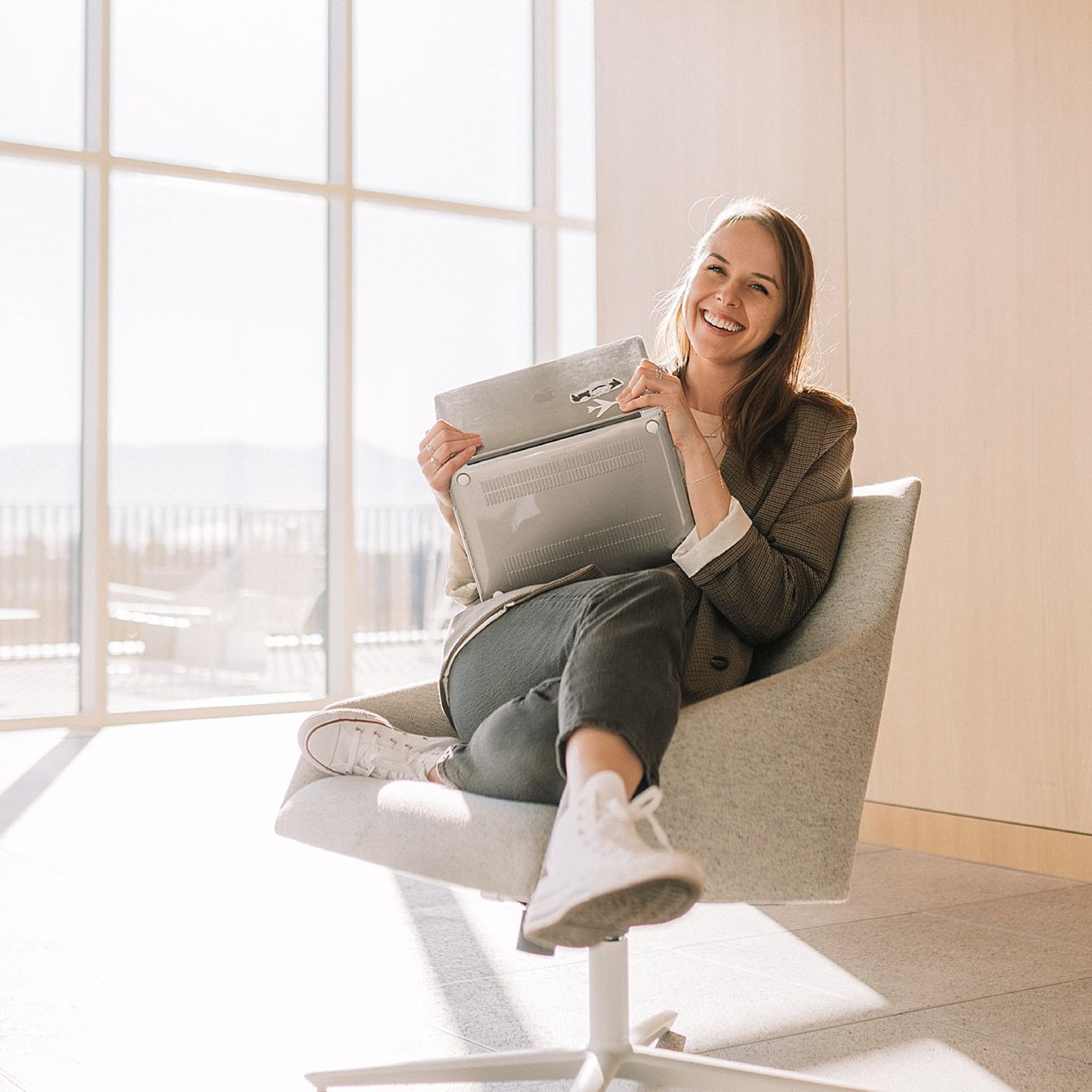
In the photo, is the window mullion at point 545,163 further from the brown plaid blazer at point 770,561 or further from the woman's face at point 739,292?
the brown plaid blazer at point 770,561

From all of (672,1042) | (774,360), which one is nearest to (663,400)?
(774,360)

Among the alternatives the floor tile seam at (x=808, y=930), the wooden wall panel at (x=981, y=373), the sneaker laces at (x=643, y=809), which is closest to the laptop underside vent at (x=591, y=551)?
the sneaker laces at (x=643, y=809)

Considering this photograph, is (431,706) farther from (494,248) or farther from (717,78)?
(494,248)

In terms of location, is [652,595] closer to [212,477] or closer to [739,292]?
[739,292]

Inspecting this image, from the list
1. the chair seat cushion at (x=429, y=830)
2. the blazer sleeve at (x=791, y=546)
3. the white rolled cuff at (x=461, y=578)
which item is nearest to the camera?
the chair seat cushion at (x=429, y=830)

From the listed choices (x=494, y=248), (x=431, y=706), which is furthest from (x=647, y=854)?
(x=494, y=248)

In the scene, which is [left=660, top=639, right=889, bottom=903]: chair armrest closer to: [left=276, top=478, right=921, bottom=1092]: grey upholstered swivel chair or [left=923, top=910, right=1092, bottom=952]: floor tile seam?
[left=276, top=478, right=921, bottom=1092]: grey upholstered swivel chair

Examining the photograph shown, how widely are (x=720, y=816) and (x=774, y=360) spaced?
78 cm

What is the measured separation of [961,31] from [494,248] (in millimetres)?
3381

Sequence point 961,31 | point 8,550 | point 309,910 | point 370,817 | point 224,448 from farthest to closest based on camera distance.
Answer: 1. point 224,448
2. point 8,550
3. point 961,31
4. point 309,910
5. point 370,817

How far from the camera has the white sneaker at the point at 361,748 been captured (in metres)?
1.57

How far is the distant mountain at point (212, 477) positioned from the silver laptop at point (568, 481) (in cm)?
393

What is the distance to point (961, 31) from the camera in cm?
297

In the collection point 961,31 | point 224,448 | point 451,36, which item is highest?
point 451,36
